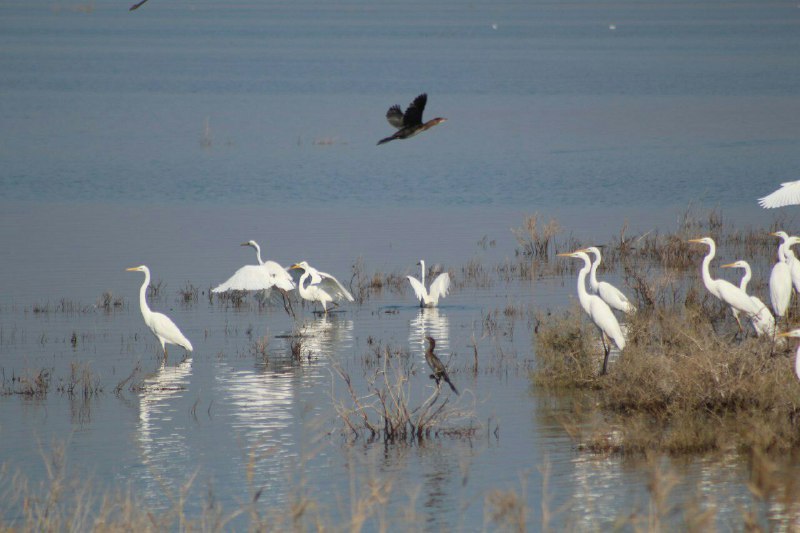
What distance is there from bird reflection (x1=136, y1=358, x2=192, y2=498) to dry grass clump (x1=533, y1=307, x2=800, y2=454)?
2838 mm

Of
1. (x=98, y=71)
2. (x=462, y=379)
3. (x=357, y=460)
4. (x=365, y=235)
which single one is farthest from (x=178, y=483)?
(x=98, y=71)

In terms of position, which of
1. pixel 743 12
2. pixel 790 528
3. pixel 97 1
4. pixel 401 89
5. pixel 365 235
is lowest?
pixel 790 528

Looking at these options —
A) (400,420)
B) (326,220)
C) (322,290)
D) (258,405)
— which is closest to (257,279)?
(322,290)

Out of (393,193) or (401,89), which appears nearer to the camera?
(393,193)

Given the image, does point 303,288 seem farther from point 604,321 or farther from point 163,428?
point 163,428

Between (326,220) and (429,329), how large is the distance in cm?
1042

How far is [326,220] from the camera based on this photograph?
78.0 feet

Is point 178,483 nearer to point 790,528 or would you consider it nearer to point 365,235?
point 790,528

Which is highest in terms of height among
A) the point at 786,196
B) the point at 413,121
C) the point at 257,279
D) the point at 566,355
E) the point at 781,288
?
the point at 413,121

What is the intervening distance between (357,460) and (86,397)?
313cm

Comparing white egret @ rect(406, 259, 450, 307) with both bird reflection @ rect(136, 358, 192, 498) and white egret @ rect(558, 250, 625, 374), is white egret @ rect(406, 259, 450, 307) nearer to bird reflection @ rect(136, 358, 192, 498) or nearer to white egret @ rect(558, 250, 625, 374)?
bird reflection @ rect(136, 358, 192, 498)

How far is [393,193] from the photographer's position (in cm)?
2795

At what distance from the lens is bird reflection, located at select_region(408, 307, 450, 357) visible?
A: 41.5 feet

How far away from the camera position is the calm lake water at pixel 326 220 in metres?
8.55
